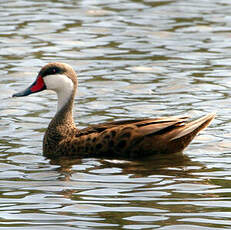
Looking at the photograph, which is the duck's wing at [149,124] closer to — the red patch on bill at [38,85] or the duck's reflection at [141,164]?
the duck's reflection at [141,164]

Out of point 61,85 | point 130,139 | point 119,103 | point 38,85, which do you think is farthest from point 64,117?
point 119,103

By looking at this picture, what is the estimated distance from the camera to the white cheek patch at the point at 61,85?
11297 mm

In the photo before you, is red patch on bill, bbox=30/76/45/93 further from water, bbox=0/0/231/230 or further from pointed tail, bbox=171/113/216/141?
pointed tail, bbox=171/113/216/141

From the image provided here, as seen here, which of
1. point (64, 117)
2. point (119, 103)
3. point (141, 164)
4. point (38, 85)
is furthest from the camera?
point (119, 103)

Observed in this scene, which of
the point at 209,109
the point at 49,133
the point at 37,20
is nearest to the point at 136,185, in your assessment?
the point at 49,133

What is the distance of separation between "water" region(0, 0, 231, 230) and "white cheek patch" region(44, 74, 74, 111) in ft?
2.21

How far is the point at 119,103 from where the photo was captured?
13523 mm

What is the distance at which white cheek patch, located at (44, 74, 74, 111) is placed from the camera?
37.1 ft

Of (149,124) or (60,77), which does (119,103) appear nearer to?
(60,77)

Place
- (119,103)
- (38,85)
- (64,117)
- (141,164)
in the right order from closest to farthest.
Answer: (141,164)
(64,117)
(38,85)
(119,103)

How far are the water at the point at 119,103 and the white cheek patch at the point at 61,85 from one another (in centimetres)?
67

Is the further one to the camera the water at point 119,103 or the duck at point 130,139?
the duck at point 130,139

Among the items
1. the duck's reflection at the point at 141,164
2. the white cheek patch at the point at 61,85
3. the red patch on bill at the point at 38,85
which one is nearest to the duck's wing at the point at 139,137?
the duck's reflection at the point at 141,164

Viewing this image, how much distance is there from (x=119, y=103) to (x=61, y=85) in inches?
91.6
